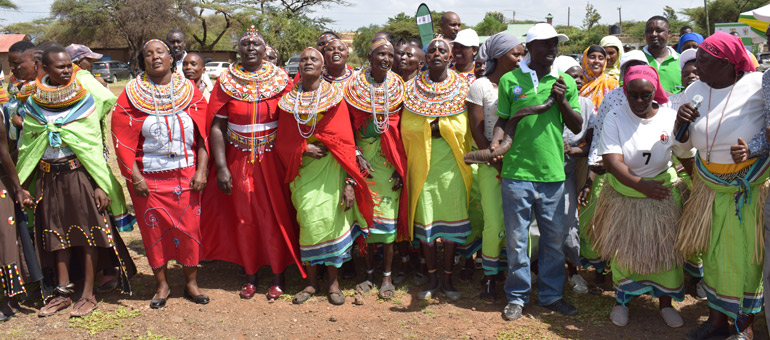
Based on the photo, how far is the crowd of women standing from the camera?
12.8ft

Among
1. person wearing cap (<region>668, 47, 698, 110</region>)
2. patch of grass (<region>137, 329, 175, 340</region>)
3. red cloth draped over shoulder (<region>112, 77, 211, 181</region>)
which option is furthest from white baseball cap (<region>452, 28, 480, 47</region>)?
patch of grass (<region>137, 329, 175, 340</region>)

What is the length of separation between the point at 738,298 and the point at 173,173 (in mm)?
3915

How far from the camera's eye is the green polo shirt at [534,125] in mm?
3953

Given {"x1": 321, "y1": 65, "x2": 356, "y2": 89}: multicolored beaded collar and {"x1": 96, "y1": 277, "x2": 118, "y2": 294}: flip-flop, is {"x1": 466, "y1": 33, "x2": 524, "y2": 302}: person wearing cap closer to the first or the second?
{"x1": 321, "y1": 65, "x2": 356, "y2": 89}: multicolored beaded collar

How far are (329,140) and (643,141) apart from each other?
6.99ft

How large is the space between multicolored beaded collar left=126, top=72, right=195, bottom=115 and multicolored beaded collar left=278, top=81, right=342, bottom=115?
0.75 metres

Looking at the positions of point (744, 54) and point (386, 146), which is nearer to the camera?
point (744, 54)

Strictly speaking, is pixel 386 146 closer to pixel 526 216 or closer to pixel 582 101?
pixel 526 216

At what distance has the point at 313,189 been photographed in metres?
4.49

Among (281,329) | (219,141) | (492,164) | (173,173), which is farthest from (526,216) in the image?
(173,173)

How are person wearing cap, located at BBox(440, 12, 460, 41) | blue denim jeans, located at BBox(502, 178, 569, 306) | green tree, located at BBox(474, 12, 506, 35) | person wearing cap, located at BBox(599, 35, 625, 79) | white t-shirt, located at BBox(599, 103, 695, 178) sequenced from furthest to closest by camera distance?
green tree, located at BBox(474, 12, 506, 35), person wearing cap, located at BBox(440, 12, 460, 41), person wearing cap, located at BBox(599, 35, 625, 79), blue denim jeans, located at BBox(502, 178, 569, 306), white t-shirt, located at BBox(599, 103, 695, 178)

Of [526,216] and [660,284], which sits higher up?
[526,216]

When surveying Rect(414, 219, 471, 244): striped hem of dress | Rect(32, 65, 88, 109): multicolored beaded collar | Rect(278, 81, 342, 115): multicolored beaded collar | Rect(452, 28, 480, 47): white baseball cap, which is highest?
Rect(452, 28, 480, 47): white baseball cap

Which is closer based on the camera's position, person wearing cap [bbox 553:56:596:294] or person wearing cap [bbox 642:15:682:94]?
person wearing cap [bbox 553:56:596:294]
